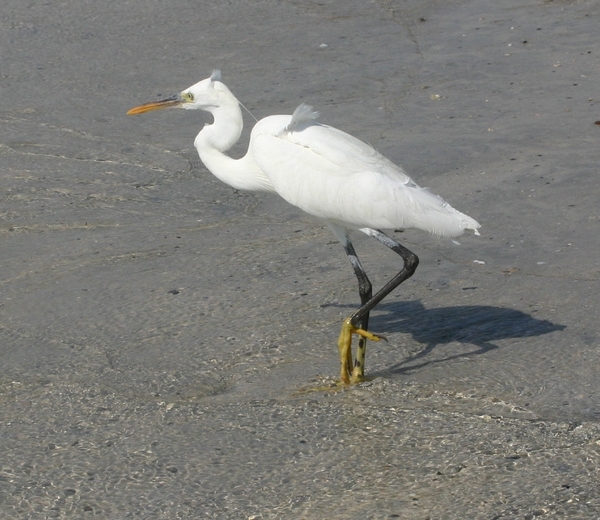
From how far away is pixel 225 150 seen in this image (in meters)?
4.96

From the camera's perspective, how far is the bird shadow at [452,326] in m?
4.52

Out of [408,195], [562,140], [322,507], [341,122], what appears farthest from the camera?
[341,122]

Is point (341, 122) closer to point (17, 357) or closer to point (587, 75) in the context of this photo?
point (587, 75)

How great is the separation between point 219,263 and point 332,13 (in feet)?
15.6

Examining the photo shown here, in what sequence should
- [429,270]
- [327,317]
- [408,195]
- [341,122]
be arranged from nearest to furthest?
[408,195] < [327,317] < [429,270] < [341,122]

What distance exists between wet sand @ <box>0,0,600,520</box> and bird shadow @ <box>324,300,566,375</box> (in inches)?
0.5

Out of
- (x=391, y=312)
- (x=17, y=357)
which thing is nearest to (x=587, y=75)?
(x=391, y=312)

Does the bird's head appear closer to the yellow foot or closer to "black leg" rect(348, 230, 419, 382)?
"black leg" rect(348, 230, 419, 382)

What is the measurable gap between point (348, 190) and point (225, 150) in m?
0.81

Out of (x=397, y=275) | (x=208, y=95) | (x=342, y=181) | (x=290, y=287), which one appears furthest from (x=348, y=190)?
(x=208, y=95)

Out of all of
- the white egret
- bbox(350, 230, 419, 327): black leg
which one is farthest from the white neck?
bbox(350, 230, 419, 327): black leg

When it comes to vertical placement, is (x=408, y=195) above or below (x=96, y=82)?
above

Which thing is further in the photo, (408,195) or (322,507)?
(408,195)

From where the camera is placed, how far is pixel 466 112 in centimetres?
740
